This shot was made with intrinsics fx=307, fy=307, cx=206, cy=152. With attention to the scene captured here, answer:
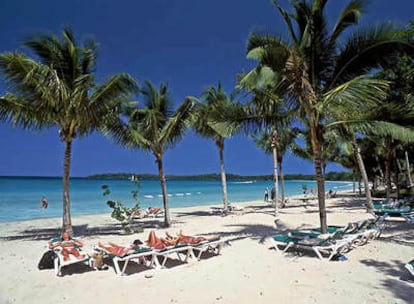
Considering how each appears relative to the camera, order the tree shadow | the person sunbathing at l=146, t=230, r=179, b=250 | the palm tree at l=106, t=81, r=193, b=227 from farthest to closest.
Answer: the palm tree at l=106, t=81, r=193, b=227
the person sunbathing at l=146, t=230, r=179, b=250
the tree shadow

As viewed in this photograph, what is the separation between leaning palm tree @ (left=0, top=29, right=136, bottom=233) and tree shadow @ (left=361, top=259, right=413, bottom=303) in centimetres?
776

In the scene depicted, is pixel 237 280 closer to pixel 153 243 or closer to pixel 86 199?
pixel 153 243

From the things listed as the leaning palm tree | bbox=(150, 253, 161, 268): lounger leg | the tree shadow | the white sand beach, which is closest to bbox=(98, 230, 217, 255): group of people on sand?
bbox=(150, 253, 161, 268): lounger leg

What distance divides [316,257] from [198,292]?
3.02m

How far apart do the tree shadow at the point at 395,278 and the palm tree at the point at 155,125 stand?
767cm

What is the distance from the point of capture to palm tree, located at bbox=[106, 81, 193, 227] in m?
11.0

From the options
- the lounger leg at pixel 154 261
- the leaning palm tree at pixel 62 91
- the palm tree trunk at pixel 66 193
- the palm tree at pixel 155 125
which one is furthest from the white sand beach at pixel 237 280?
the palm tree at pixel 155 125

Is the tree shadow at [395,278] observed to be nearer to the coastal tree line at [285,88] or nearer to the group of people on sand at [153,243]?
the coastal tree line at [285,88]

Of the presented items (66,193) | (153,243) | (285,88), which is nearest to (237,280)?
(153,243)

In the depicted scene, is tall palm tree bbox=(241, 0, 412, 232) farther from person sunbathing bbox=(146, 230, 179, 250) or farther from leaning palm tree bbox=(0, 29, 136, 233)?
leaning palm tree bbox=(0, 29, 136, 233)

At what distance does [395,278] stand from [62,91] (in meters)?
8.56

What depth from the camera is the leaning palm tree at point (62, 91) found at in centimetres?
823

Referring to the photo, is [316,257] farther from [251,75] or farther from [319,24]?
[319,24]

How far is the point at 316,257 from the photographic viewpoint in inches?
257
